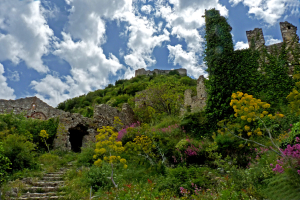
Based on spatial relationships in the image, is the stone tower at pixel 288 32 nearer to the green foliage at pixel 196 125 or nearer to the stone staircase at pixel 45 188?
the green foliage at pixel 196 125

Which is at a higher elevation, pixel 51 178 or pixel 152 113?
pixel 152 113

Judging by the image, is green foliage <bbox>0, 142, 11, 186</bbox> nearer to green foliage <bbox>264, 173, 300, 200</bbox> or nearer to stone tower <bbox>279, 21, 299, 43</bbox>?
green foliage <bbox>264, 173, 300, 200</bbox>

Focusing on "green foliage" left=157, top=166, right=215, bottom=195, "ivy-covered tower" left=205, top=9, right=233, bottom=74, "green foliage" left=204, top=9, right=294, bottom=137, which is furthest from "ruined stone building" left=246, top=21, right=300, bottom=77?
"green foliage" left=157, top=166, right=215, bottom=195

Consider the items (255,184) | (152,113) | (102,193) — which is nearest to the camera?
(255,184)

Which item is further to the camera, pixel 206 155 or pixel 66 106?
pixel 66 106

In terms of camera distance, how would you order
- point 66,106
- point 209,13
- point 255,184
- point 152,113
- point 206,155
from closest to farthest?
point 255,184
point 206,155
point 209,13
point 152,113
point 66,106

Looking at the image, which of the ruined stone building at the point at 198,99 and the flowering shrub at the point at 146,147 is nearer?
the flowering shrub at the point at 146,147

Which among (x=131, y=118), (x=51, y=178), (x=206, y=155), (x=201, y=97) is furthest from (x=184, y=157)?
(x=131, y=118)

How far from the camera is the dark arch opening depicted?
1436 centimetres

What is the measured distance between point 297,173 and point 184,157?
18.8 feet

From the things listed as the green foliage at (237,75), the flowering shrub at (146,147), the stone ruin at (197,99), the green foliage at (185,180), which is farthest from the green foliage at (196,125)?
the stone ruin at (197,99)

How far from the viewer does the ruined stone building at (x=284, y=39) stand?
10.5 m

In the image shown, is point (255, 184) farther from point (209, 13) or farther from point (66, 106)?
point (66, 106)

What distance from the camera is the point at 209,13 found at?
40.6ft
